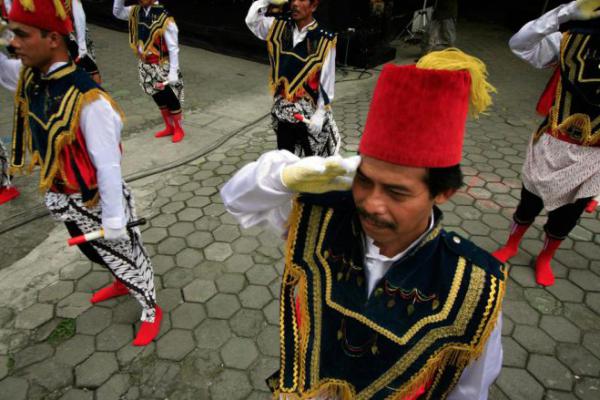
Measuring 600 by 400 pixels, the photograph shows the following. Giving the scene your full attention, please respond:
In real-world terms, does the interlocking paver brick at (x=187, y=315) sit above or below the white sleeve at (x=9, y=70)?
below

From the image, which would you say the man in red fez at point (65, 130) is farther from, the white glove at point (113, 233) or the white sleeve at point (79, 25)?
the white sleeve at point (79, 25)

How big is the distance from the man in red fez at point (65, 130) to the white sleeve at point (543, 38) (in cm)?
304

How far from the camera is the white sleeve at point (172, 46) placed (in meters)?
5.16

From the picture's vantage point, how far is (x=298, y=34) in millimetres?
3668

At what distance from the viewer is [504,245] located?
3938 mm

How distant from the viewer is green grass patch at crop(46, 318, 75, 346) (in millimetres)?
2869

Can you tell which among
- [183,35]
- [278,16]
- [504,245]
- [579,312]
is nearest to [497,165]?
[504,245]

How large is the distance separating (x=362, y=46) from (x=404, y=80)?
9020 mm

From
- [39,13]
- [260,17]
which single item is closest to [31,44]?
[39,13]

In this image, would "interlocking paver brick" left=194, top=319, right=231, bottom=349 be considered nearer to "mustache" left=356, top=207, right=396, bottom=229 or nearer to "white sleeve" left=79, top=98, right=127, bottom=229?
"white sleeve" left=79, top=98, right=127, bottom=229

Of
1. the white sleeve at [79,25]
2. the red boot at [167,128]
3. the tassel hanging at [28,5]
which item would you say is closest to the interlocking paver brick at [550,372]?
the tassel hanging at [28,5]

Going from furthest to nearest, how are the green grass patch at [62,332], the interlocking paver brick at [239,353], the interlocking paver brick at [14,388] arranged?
the green grass patch at [62,332] → the interlocking paver brick at [239,353] → the interlocking paver brick at [14,388]

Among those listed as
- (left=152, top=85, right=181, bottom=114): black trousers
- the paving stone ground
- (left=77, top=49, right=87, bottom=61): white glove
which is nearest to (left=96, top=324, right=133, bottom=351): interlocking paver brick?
the paving stone ground

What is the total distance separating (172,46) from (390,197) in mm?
4956
